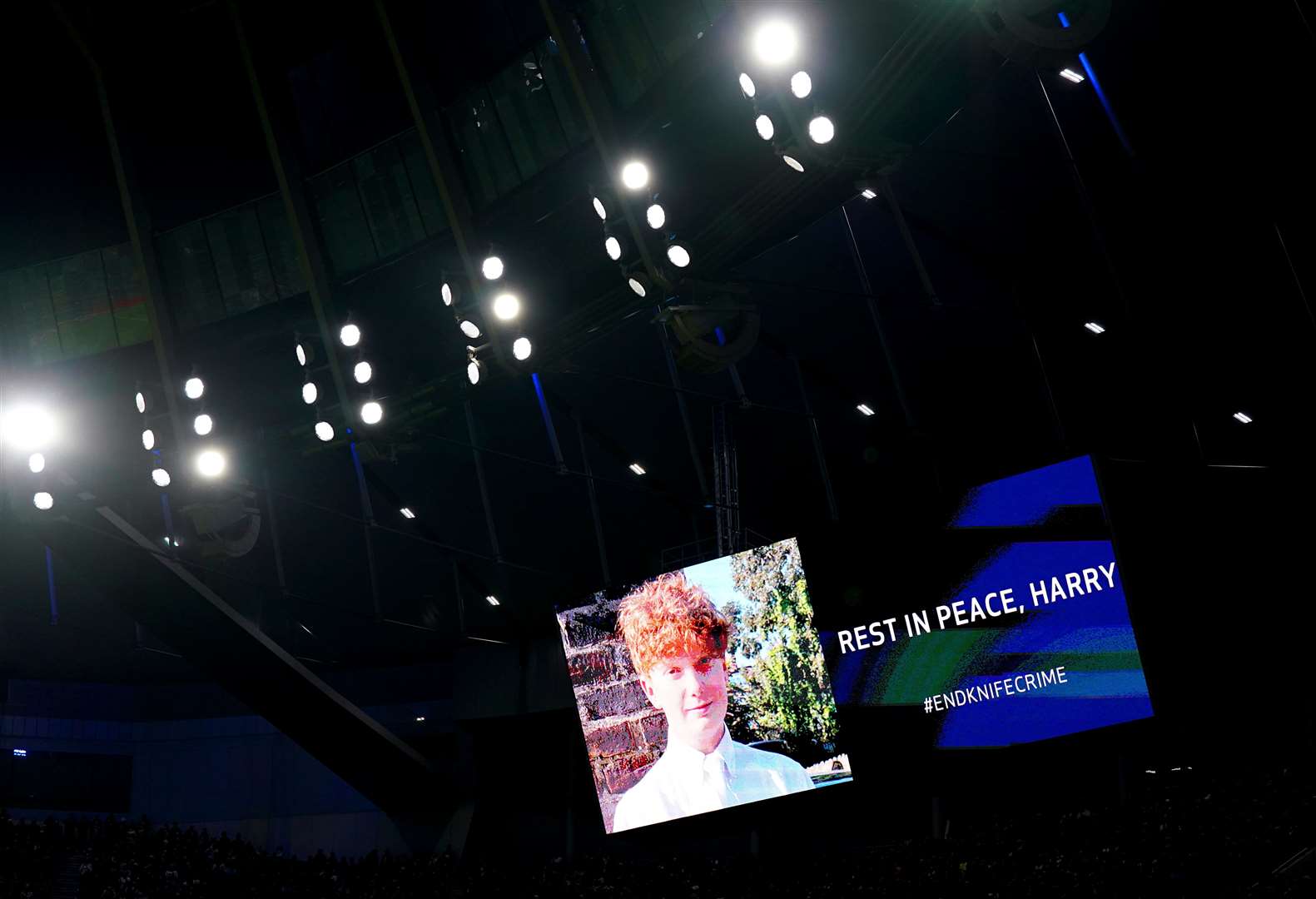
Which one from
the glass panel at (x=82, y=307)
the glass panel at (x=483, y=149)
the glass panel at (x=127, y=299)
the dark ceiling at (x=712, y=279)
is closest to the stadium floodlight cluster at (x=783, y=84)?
the dark ceiling at (x=712, y=279)

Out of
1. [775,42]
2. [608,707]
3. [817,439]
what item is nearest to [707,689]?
[608,707]

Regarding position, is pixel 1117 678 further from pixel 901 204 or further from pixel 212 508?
pixel 212 508

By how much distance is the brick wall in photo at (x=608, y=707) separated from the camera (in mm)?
14078

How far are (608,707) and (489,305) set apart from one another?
6.19 metres

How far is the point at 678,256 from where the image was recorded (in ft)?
29.2

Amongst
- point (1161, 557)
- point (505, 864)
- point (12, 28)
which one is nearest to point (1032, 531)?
point (1161, 557)

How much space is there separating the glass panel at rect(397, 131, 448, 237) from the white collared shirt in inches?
268

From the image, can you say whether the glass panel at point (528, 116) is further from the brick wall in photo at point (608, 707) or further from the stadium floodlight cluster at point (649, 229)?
the brick wall in photo at point (608, 707)

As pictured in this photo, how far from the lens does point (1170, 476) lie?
12.0 meters

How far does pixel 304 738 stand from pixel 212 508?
266 inches

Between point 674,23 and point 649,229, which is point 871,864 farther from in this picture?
point 674,23

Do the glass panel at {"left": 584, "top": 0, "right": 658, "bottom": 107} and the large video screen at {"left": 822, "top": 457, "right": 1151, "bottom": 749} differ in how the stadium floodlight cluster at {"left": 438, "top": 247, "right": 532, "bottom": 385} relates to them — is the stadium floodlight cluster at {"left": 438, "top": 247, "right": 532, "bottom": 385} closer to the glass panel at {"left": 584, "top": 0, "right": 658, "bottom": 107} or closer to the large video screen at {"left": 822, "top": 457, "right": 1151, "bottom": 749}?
the glass panel at {"left": 584, "top": 0, "right": 658, "bottom": 107}

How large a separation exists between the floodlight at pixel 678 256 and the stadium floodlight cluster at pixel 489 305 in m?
1.98

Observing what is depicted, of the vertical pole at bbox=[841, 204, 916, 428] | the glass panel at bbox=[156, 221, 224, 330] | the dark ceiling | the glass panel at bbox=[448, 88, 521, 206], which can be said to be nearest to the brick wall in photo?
the dark ceiling
